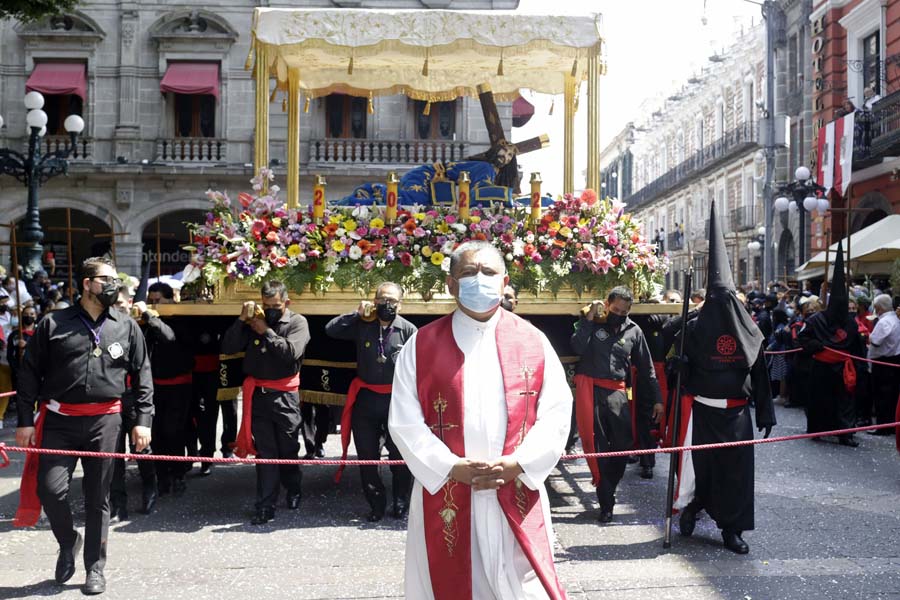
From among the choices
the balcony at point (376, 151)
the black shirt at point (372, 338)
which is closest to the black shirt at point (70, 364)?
the black shirt at point (372, 338)

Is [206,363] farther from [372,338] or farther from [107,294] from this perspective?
[107,294]

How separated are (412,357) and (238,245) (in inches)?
175

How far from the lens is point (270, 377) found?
750 cm

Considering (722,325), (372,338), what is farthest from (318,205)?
(722,325)

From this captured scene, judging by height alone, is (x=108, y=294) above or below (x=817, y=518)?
above

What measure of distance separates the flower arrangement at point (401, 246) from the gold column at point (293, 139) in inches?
36.3

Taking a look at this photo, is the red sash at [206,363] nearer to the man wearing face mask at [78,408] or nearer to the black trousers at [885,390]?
the man wearing face mask at [78,408]

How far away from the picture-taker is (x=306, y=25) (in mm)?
8875

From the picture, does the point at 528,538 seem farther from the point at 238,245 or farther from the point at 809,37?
the point at 809,37

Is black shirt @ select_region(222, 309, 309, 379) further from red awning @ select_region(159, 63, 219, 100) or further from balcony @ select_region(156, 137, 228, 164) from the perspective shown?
red awning @ select_region(159, 63, 219, 100)

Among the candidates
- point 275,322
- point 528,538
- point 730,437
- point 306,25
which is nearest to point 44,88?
point 306,25

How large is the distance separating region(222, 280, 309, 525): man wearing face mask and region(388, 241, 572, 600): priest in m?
3.52

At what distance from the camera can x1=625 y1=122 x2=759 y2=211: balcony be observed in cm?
3838

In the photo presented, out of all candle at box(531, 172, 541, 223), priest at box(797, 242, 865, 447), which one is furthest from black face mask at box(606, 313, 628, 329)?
priest at box(797, 242, 865, 447)
